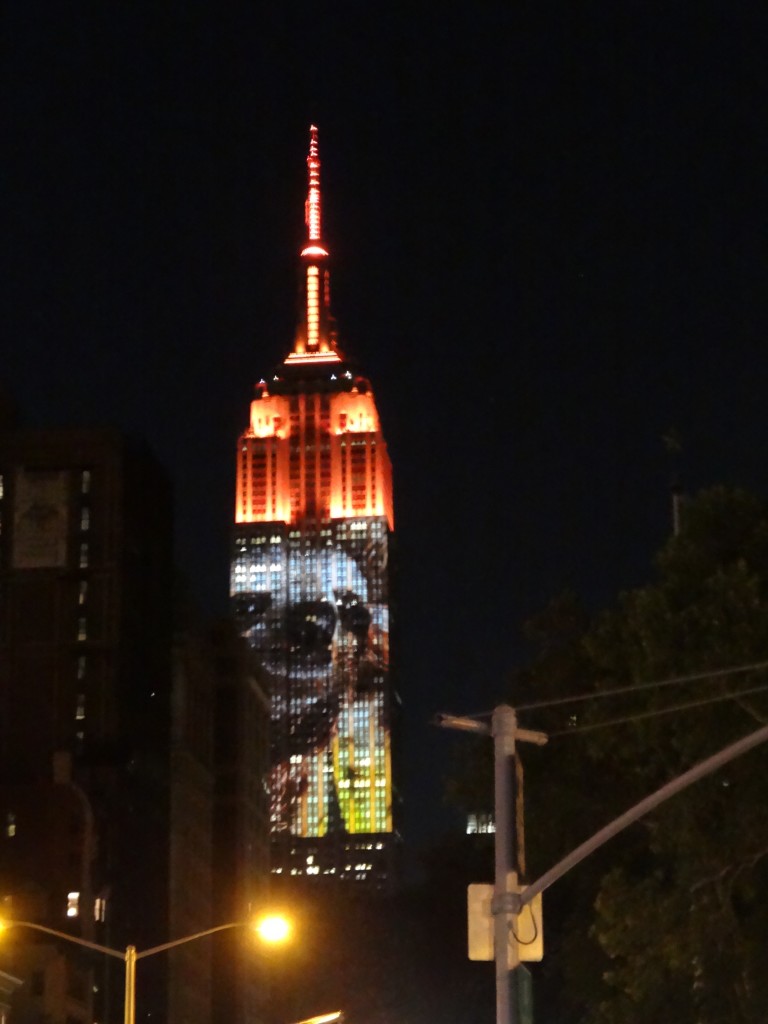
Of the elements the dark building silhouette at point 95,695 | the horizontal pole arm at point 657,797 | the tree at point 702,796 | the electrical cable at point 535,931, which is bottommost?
the electrical cable at point 535,931

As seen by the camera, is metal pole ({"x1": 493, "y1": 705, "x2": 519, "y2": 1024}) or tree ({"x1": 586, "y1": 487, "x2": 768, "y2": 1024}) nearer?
metal pole ({"x1": 493, "y1": 705, "x2": 519, "y2": 1024})

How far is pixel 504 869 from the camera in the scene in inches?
776

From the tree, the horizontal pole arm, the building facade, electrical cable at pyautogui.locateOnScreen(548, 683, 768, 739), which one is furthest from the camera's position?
the building facade

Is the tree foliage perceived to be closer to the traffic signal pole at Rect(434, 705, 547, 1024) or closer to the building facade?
the traffic signal pole at Rect(434, 705, 547, 1024)

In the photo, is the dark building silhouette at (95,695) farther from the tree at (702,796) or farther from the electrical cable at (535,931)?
the electrical cable at (535,931)

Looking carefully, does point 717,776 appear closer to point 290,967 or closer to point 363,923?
point 363,923

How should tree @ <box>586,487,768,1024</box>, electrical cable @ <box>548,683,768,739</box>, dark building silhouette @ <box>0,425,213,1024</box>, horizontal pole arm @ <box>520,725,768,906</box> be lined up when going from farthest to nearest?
dark building silhouette @ <box>0,425,213,1024</box> < tree @ <box>586,487,768,1024</box> < electrical cable @ <box>548,683,768,739</box> < horizontal pole arm @ <box>520,725,768,906</box>

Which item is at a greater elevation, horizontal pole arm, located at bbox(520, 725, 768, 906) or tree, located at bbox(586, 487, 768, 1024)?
tree, located at bbox(586, 487, 768, 1024)

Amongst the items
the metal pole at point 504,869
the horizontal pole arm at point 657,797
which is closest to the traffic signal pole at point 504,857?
the metal pole at point 504,869

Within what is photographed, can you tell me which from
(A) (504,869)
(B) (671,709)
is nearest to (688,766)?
(B) (671,709)

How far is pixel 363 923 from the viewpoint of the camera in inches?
5556

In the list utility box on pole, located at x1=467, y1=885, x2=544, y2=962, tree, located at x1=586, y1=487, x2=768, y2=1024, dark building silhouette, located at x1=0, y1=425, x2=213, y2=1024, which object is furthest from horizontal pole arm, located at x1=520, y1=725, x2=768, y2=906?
dark building silhouette, located at x1=0, y1=425, x2=213, y2=1024

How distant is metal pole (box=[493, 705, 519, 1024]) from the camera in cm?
1933

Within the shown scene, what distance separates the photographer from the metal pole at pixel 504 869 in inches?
761
